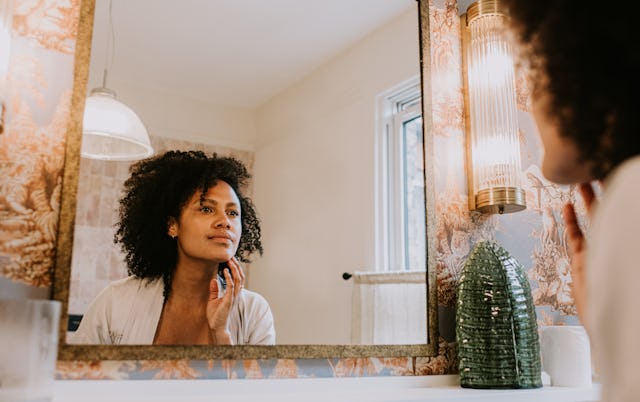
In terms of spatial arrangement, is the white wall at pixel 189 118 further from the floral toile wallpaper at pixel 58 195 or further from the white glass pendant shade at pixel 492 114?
the white glass pendant shade at pixel 492 114

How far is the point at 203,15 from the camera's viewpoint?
1.32 metres

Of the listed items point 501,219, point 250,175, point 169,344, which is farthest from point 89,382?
point 501,219

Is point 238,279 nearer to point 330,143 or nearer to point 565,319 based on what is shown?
point 330,143

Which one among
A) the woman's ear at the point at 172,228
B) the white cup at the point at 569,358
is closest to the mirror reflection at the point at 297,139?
the woman's ear at the point at 172,228

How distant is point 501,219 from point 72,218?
115cm

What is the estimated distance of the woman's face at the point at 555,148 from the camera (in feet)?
2.04

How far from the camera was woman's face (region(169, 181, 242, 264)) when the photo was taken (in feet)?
3.94

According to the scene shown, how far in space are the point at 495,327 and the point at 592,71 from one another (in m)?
0.91

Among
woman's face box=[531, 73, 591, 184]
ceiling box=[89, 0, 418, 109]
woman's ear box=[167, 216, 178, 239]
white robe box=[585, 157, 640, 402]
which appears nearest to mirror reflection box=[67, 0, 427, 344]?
ceiling box=[89, 0, 418, 109]

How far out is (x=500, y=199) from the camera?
155 centimetres

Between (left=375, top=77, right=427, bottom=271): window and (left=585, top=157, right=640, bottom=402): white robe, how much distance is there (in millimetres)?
966

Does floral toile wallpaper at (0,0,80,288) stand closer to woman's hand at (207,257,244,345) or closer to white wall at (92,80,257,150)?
white wall at (92,80,257,150)

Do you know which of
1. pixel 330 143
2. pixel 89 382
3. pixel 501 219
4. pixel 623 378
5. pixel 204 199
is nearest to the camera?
pixel 623 378

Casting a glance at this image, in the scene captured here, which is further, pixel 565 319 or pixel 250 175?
pixel 565 319
